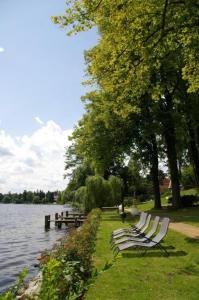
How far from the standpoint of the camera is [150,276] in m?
10.8

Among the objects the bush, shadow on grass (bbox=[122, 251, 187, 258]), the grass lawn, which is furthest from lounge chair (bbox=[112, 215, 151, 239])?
the bush

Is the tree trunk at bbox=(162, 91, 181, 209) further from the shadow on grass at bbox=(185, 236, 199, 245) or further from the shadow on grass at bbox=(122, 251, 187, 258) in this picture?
the shadow on grass at bbox=(122, 251, 187, 258)

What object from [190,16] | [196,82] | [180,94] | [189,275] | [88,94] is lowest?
[189,275]

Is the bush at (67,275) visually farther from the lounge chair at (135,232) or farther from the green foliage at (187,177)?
the green foliage at (187,177)

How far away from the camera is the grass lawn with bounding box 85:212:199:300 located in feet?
29.9

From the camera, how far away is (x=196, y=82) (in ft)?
62.5

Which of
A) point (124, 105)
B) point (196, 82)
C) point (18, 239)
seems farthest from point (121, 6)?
point (18, 239)

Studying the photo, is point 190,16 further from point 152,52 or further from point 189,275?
point 189,275

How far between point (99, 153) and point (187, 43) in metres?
19.6

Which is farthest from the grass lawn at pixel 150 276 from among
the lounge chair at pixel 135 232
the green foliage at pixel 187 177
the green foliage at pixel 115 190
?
the green foliage at pixel 187 177

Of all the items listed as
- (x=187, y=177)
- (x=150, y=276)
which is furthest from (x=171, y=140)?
(x=187, y=177)

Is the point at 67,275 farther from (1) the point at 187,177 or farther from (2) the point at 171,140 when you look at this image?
(1) the point at 187,177

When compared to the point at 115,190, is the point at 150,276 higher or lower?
lower

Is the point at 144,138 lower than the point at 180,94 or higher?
lower
